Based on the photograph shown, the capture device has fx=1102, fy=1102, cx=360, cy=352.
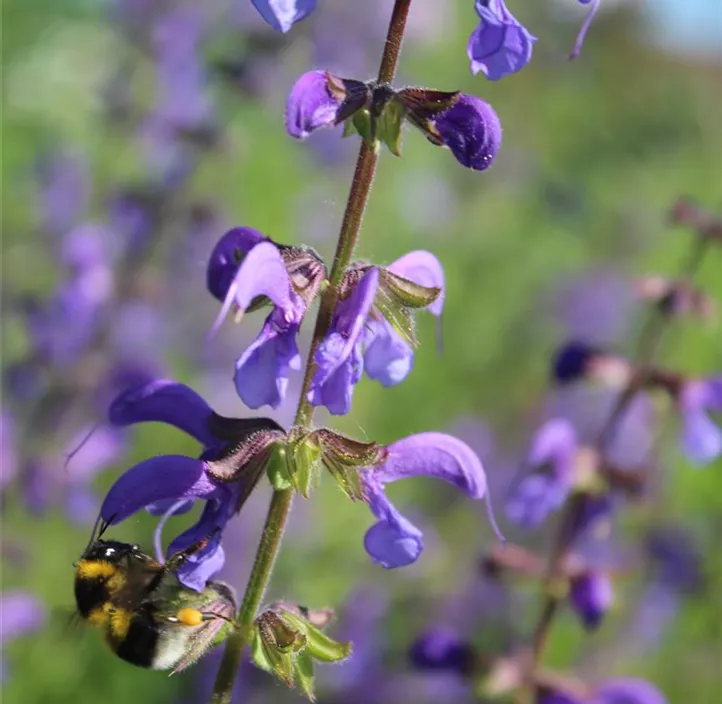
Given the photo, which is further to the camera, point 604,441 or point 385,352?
point 604,441

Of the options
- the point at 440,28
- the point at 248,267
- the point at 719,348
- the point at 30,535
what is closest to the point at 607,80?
the point at 440,28

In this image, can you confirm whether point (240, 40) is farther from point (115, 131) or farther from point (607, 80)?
point (607, 80)

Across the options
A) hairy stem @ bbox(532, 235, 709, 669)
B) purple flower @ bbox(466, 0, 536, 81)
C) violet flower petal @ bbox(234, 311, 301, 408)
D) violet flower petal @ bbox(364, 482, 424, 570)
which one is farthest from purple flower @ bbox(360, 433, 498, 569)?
hairy stem @ bbox(532, 235, 709, 669)

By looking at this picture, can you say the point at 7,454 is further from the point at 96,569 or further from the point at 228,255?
the point at 228,255

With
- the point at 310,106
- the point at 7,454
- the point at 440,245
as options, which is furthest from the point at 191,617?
the point at 440,245

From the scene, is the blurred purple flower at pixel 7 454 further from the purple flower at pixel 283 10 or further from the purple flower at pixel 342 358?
the purple flower at pixel 283 10

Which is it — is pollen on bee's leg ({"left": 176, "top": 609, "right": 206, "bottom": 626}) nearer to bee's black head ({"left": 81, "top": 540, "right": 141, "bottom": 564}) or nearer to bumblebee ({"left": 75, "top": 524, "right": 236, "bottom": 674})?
bumblebee ({"left": 75, "top": 524, "right": 236, "bottom": 674})

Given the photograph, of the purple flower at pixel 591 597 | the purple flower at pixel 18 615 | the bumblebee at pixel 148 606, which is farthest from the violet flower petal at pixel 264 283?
the purple flower at pixel 18 615
